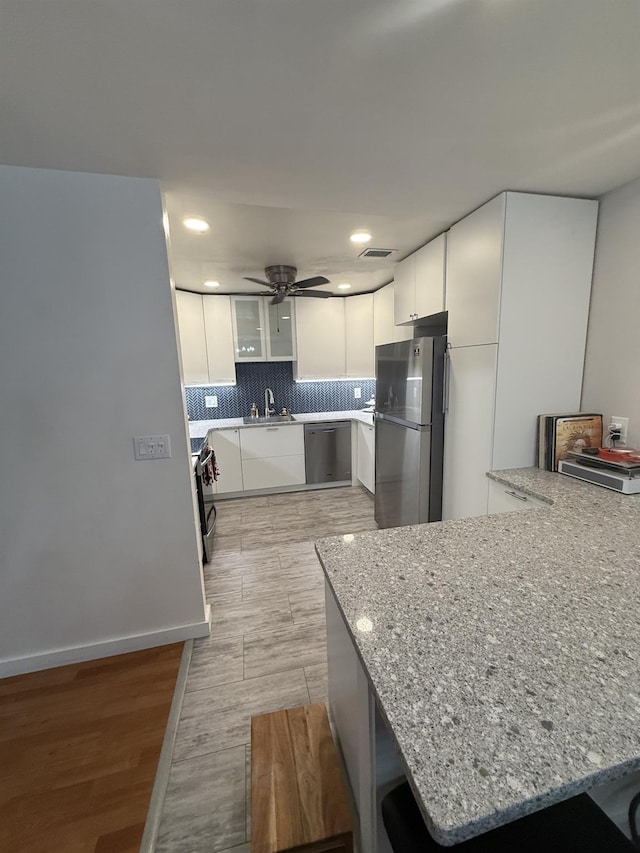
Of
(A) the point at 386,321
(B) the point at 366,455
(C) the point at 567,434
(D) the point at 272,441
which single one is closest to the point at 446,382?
(C) the point at 567,434

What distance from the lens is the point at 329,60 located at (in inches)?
37.0

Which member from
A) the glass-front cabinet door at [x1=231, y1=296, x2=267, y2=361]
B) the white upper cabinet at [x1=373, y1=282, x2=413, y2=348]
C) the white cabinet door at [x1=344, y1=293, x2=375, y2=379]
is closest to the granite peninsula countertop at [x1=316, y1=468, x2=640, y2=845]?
the white upper cabinet at [x1=373, y1=282, x2=413, y2=348]

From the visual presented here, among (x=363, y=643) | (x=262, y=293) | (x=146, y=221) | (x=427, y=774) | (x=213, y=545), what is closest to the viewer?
(x=427, y=774)

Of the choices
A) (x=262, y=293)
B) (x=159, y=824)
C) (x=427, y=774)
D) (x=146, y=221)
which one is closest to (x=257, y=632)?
(x=159, y=824)

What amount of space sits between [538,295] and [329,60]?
1439 mm

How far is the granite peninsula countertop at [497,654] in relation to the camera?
1.54ft

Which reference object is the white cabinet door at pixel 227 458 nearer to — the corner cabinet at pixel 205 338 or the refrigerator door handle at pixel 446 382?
the corner cabinet at pixel 205 338

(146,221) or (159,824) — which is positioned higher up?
(146,221)

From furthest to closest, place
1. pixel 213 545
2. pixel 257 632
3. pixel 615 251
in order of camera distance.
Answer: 1. pixel 213 545
2. pixel 257 632
3. pixel 615 251

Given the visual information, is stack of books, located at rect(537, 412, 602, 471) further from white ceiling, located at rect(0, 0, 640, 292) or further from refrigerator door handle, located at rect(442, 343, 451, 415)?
white ceiling, located at rect(0, 0, 640, 292)

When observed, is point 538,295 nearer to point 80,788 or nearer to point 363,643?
point 363,643

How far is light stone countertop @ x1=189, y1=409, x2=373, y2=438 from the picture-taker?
364 centimetres

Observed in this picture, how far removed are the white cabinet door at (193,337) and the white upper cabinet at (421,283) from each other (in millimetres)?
2130

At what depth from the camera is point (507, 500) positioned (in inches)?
69.8
